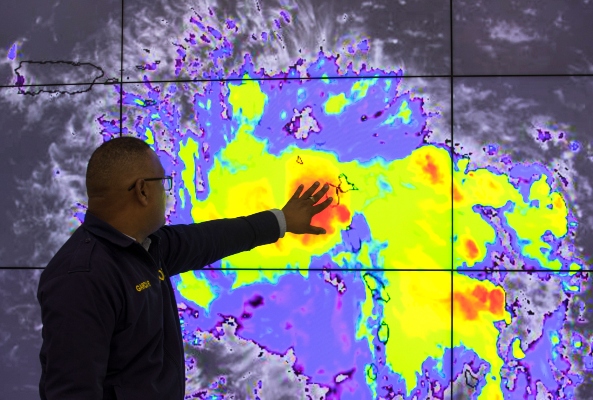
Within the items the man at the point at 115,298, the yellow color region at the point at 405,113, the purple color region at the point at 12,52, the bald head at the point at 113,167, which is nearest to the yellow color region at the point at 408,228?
the yellow color region at the point at 405,113

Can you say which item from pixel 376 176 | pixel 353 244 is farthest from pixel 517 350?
pixel 376 176

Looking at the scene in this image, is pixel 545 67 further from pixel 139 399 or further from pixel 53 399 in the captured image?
pixel 53 399

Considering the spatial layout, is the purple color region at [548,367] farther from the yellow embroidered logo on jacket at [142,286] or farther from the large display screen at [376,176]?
the yellow embroidered logo on jacket at [142,286]

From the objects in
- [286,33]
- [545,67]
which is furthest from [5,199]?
[545,67]

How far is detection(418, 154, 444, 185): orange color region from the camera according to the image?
2012mm

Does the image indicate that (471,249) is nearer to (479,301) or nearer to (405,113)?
(479,301)

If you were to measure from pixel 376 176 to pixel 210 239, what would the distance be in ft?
2.53

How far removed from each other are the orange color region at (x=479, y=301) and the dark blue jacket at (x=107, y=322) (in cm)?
110

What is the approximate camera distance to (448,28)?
202 centimetres

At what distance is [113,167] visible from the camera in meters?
1.21

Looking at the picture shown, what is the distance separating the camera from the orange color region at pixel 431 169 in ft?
6.60

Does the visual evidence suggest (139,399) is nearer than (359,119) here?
Yes

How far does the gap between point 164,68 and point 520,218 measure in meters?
1.42

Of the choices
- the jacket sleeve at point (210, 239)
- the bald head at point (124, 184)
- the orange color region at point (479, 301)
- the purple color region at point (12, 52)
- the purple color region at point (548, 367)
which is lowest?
the purple color region at point (548, 367)
